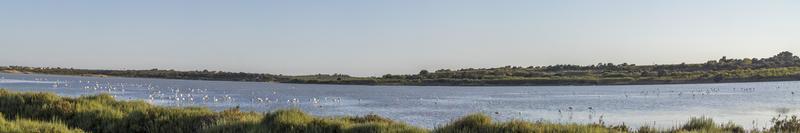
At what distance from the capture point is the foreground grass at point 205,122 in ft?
38.7

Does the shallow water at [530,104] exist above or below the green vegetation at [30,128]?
below

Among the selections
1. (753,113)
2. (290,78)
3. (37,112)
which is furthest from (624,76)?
(37,112)

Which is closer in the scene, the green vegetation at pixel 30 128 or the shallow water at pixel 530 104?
the green vegetation at pixel 30 128

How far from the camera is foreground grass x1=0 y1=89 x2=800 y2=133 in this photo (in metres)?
11.8


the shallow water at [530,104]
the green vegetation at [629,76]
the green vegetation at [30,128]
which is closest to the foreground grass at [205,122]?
the green vegetation at [30,128]

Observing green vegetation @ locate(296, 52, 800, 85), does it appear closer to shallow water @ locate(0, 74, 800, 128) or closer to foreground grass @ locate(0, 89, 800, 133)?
shallow water @ locate(0, 74, 800, 128)

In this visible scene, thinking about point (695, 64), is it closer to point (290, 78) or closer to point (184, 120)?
point (290, 78)

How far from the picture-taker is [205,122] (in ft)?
47.3

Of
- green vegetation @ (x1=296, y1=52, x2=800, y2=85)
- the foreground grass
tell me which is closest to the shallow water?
the foreground grass

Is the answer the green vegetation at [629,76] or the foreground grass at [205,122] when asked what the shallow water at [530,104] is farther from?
the green vegetation at [629,76]

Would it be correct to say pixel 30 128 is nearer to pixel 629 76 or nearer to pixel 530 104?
pixel 530 104

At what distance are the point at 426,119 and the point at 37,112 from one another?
12.1 meters

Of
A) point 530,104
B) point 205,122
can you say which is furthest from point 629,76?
point 205,122

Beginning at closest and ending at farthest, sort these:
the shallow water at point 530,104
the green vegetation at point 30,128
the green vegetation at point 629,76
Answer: the green vegetation at point 30,128, the shallow water at point 530,104, the green vegetation at point 629,76
